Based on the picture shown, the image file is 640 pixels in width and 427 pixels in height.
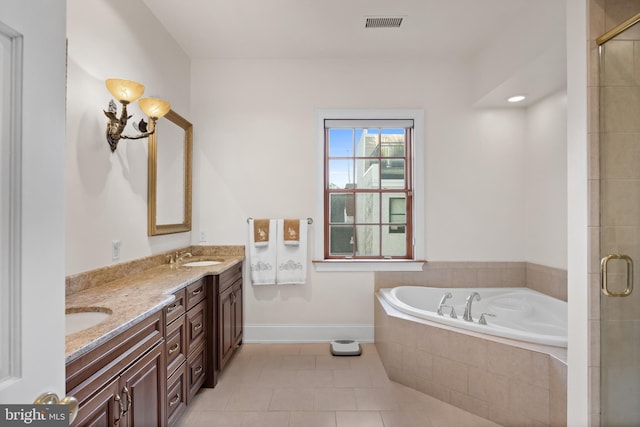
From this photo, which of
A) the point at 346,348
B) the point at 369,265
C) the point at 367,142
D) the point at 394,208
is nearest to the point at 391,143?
the point at 367,142

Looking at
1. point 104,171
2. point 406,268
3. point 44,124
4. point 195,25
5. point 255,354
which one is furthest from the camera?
point 406,268

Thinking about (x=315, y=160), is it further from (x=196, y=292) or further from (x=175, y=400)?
(x=175, y=400)

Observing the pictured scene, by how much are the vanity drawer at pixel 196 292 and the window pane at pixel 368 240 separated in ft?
5.28

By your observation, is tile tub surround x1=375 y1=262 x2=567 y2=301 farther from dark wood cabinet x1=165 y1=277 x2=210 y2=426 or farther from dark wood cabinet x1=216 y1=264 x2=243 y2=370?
dark wood cabinet x1=165 y1=277 x2=210 y2=426

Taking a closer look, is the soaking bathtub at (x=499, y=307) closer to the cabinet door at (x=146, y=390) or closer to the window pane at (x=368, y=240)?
the window pane at (x=368, y=240)

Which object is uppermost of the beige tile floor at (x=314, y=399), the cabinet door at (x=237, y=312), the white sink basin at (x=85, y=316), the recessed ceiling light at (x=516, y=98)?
the recessed ceiling light at (x=516, y=98)

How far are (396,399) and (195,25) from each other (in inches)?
126

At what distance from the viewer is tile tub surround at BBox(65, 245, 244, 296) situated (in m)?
1.80

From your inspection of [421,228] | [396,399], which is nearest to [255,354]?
[396,399]

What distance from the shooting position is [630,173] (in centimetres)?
153

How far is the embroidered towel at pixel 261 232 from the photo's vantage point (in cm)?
334

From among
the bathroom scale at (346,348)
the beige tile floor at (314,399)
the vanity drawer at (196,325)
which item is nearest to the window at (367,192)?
the bathroom scale at (346,348)

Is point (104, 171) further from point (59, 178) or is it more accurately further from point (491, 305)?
point (491, 305)

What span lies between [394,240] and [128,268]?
2.37 m
